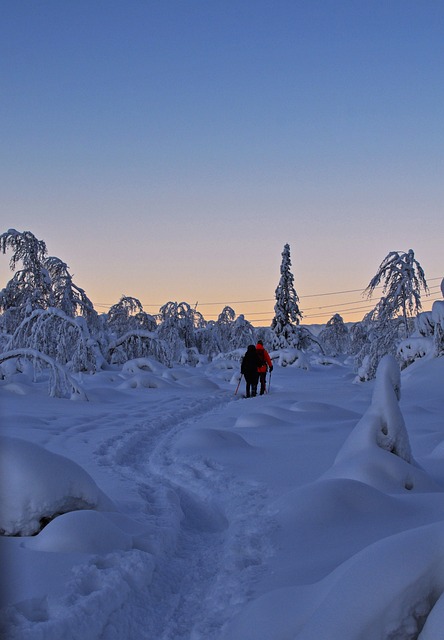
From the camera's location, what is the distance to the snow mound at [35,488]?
374 cm

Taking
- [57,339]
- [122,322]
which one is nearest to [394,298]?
[57,339]


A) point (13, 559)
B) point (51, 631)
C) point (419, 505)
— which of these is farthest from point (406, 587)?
point (419, 505)

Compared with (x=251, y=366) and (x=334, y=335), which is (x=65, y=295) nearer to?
(x=251, y=366)

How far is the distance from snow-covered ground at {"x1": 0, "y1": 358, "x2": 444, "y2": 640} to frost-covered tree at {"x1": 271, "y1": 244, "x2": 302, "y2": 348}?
2952 cm

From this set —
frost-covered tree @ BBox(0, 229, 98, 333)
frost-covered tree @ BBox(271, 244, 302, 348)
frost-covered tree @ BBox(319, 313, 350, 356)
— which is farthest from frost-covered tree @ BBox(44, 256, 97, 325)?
frost-covered tree @ BBox(319, 313, 350, 356)

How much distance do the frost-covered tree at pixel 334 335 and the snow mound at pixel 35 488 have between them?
169ft

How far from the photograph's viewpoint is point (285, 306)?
37.6m

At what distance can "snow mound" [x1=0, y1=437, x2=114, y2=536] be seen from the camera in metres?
3.74

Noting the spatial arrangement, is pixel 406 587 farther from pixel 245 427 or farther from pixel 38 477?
pixel 245 427

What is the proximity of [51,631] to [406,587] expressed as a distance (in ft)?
5.37

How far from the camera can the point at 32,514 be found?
378cm

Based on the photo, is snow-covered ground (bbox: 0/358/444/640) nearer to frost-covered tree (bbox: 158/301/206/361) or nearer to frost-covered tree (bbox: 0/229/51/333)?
frost-covered tree (bbox: 0/229/51/333)

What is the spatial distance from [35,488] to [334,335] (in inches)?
2169

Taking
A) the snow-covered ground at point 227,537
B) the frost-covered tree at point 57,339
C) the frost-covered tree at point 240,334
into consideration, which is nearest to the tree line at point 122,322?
the frost-covered tree at point 57,339
